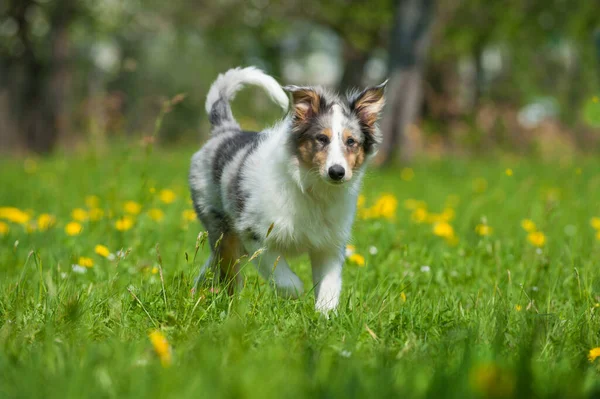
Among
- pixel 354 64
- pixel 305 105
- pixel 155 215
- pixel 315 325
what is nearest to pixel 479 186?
pixel 155 215

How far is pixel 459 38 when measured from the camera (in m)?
17.3

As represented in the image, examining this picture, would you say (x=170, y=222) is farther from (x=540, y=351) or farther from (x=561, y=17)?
(x=561, y=17)

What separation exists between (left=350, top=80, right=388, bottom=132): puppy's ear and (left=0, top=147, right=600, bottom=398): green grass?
2.88 ft

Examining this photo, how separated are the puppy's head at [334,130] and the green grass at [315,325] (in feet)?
2.09

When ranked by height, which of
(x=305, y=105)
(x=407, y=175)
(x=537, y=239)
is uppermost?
(x=305, y=105)

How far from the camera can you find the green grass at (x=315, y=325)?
1854 millimetres

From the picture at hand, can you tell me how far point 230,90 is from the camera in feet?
14.8

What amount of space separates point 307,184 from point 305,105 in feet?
1.48

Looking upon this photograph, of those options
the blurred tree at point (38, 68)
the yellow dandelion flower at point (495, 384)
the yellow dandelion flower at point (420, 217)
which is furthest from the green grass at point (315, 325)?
the blurred tree at point (38, 68)

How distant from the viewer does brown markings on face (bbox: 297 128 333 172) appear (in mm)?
3574

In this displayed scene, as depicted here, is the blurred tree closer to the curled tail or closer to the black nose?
the curled tail

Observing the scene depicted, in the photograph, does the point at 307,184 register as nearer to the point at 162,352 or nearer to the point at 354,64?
the point at 162,352

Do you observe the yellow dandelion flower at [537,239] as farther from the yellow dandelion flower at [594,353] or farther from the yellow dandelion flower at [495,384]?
the yellow dandelion flower at [495,384]

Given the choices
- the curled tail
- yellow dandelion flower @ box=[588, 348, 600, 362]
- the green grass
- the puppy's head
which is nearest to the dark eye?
the puppy's head
